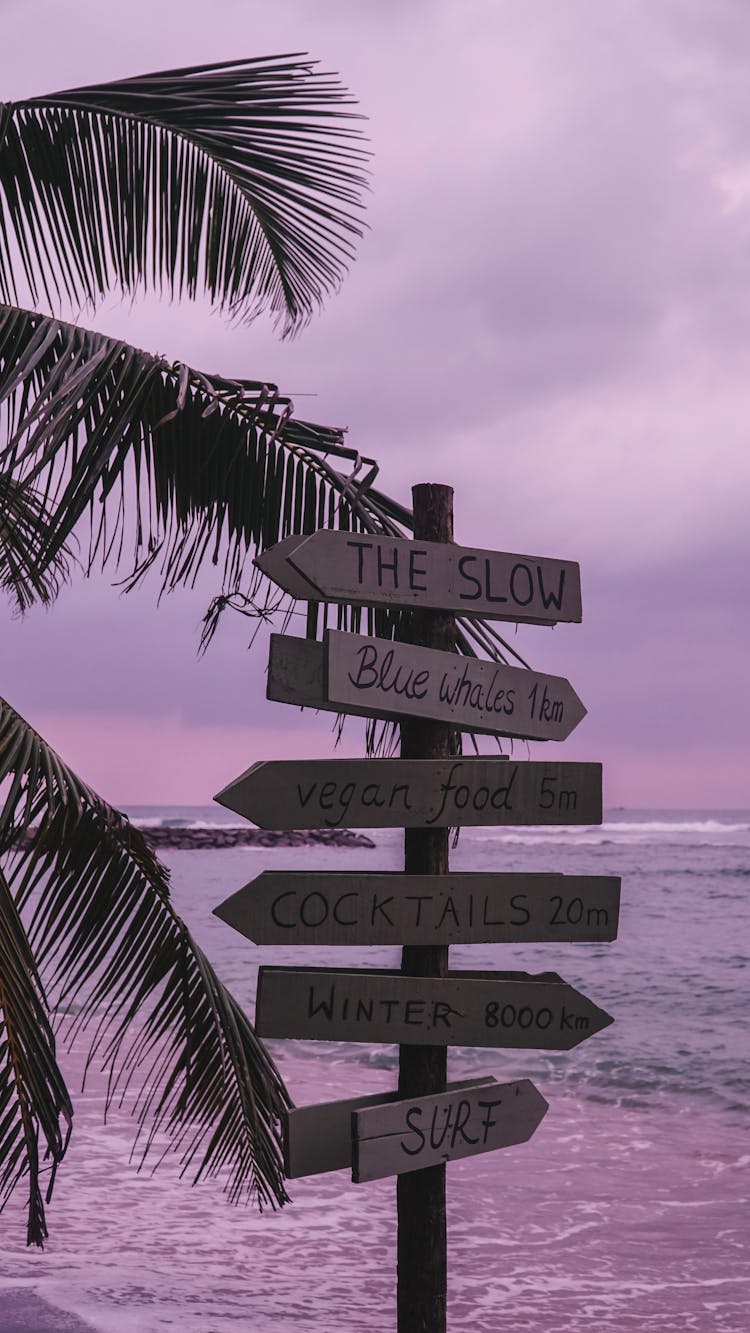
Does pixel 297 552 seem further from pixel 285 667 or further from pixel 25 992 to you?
pixel 25 992

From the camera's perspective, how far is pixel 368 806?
3715mm

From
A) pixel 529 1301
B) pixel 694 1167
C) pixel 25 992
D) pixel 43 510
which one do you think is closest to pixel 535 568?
pixel 25 992

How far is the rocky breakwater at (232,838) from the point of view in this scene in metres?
57.1

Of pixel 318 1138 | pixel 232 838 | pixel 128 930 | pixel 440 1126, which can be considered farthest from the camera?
pixel 232 838

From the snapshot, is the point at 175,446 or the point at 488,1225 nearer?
the point at 175,446

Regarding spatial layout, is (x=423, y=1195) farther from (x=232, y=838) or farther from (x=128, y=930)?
(x=232, y=838)

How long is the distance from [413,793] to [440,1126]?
3.14 feet

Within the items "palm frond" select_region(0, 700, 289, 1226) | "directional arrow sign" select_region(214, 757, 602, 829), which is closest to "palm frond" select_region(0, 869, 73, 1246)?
"palm frond" select_region(0, 700, 289, 1226)

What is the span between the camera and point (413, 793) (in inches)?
149

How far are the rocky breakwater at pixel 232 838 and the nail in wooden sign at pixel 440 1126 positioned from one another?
165 ft

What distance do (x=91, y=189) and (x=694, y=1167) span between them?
29.7ft

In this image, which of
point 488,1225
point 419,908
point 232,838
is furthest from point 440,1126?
point 232,838

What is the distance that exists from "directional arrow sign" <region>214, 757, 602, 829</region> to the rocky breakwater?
50231mm

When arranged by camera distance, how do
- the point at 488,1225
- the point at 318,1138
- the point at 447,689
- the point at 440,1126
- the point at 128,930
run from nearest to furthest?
the point at 318,1138
the point at 440,1126
the point at 447,689
the point at 128,930
the point at 488,1225
